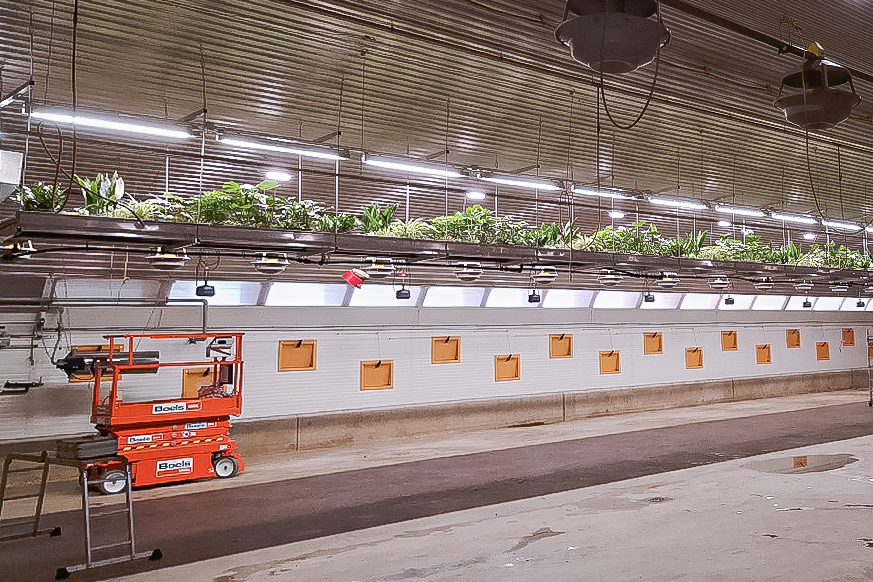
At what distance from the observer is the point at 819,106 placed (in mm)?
4832

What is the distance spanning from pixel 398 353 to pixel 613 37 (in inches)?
406

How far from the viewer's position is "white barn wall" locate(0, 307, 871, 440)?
33.0 ft

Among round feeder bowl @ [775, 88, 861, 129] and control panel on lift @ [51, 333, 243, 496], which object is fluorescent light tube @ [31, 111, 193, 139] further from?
round feeder bowl @ [775, 88, 861, 129]

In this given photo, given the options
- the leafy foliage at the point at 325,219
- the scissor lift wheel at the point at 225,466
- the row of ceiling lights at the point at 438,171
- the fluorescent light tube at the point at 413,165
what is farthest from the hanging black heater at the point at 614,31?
the scissor lift wheel at the point at 225,466

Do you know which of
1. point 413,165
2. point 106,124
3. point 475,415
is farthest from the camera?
point 475,415

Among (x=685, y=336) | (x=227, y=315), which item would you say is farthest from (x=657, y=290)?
(x=227, y=315)

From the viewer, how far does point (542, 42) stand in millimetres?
6246

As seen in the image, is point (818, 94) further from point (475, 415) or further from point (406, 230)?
point (475, 415)

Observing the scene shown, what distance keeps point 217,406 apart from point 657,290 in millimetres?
11694

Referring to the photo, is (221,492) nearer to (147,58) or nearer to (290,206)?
(290,206)

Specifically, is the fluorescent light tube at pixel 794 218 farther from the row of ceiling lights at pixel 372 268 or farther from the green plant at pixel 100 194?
the green plant at pixel 100 194

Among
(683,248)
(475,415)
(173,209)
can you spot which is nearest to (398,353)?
(475,415)

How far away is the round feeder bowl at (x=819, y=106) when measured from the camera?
480cm

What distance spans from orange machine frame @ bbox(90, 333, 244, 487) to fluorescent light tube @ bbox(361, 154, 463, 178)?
3.67 m
